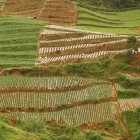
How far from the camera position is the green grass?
34531 mm

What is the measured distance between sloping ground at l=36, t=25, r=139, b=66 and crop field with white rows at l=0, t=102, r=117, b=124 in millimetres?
5643

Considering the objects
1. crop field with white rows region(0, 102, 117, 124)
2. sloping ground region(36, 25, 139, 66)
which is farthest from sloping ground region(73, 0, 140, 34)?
crop field with white rows region(0, 102, 117, 124)

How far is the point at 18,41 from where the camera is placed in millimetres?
37969

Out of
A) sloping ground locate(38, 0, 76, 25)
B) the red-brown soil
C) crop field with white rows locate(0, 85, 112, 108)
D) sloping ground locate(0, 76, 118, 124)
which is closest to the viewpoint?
sloping ground locate(0, 76, 118, 124)

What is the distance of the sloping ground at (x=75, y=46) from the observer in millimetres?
34719

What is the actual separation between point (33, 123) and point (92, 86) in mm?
7270

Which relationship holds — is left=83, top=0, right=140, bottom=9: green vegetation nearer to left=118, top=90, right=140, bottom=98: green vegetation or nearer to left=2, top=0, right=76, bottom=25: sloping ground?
left=2, top=0, right=76, bottom=25: sloping ground

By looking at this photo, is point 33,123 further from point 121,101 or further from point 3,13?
point 3,13

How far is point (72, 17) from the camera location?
164 feet

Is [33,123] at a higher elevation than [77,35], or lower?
lower

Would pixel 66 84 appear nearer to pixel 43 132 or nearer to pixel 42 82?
pixel 42 82

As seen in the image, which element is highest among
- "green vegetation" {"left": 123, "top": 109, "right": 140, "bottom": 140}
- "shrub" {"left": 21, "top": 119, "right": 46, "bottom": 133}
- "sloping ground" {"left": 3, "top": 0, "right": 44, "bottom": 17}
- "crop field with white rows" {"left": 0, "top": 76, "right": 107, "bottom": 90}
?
"sloping ground" {"left": 3, "top": 0, "right": 44, "bottom": 17}

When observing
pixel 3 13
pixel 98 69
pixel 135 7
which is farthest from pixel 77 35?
pixel 135 7

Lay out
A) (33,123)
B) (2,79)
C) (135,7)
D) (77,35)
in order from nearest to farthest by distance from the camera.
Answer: (33,123), (2,79), (77,35), (135,7)
